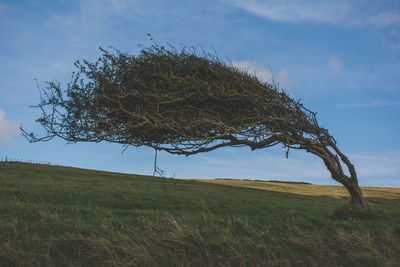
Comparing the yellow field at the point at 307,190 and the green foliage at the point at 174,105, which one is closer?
the green foliage at the point at 174,105

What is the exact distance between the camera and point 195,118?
1205 cm

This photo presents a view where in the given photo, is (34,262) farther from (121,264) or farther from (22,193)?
(22,193)

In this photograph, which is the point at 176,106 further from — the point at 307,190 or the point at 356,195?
the point at 307,190

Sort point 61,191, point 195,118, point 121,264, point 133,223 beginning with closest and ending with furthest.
A: point 121,264 → point 133,223 → point 195,118 → point 61,191

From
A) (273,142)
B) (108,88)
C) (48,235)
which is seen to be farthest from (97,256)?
(273,142)

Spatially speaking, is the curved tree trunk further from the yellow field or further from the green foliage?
the yellow field

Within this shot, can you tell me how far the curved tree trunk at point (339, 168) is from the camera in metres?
14.3

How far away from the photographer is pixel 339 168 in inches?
568

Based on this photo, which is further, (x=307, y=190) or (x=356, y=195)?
(x=307, y=190)

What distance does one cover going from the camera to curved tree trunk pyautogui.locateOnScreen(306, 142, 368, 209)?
14.3m

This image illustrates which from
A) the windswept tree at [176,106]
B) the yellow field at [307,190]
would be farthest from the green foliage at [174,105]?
the yellow field at [307,190]

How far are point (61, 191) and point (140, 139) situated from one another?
28.9 ft

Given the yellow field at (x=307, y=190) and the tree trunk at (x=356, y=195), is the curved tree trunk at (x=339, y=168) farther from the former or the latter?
the yellow field at (x=307, y=190)

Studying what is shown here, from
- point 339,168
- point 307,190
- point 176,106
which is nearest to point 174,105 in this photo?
point 176,106
